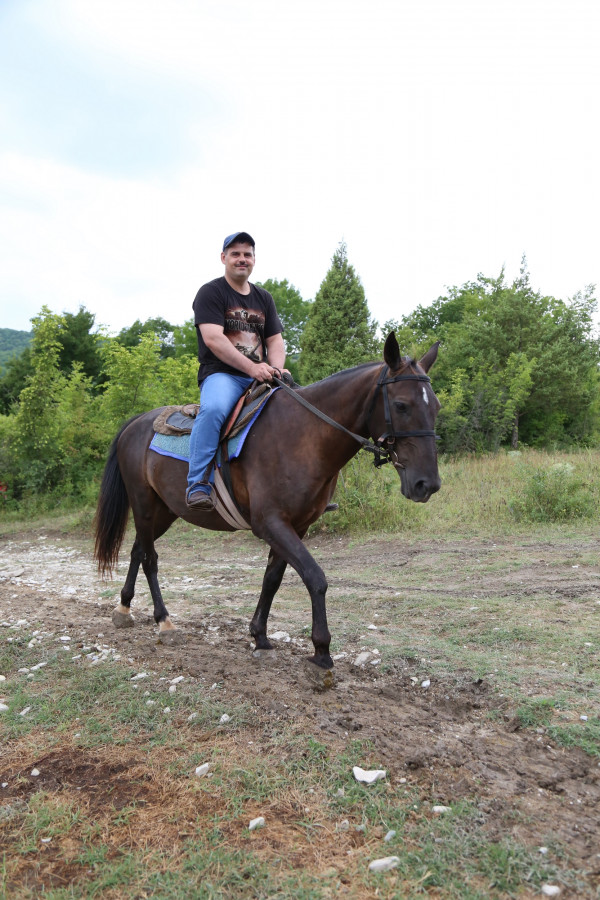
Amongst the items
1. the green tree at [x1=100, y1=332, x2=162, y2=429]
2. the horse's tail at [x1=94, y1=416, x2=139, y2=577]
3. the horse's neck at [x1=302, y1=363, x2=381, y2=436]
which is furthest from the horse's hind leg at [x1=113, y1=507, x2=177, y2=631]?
the green tree at [x1=100, y1=332, x2=162, y2=429]

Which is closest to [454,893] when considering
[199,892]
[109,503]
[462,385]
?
[199,892]

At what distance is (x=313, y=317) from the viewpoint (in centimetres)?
2472

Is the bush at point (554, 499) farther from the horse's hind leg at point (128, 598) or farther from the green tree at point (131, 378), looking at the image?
the green tree at point (131, 378)

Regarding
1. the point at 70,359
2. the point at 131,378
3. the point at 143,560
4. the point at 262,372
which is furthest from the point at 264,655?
the point at 70,359

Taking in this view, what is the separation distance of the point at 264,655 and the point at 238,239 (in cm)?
339

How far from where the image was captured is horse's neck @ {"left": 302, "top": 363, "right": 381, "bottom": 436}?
4164mm

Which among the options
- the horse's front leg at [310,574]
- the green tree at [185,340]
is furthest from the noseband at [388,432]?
the green tree at [185,340]

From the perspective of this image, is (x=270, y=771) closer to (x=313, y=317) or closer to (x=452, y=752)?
(x=452, y=752)

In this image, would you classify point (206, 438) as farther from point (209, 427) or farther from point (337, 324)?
point (337, 324)

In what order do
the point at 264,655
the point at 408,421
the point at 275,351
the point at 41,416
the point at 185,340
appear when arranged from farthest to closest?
the point at 185,340 < the point at 41,416 < the point at 275,351 < the point at 264,655 < the point at 408,421

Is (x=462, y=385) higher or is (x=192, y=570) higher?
(x=462, y=385)

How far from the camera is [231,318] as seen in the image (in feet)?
16.0

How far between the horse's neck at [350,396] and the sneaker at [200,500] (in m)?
1.12

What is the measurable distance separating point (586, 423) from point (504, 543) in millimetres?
22566
